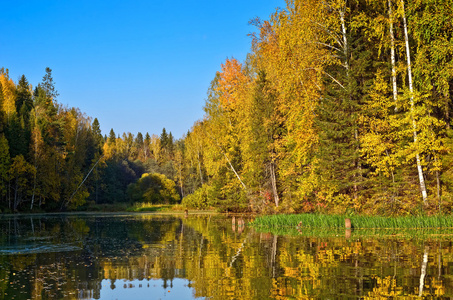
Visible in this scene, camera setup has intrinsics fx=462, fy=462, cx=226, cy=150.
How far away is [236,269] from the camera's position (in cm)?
1305

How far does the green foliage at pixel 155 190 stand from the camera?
72875mm

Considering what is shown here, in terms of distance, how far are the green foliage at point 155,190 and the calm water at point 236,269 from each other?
171 feet

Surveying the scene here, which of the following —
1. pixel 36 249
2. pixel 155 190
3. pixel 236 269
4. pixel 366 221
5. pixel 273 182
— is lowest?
pixel 236 269

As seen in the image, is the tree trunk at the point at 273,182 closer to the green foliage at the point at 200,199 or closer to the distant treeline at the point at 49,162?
the green foliage at the point at 200,199

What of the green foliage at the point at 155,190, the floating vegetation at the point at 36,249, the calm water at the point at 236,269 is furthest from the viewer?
the green foliage at the point at 155,190

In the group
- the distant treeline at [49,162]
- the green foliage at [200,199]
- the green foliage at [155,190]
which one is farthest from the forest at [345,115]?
the green foliage at [155,190]

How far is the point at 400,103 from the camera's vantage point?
82.8 ft

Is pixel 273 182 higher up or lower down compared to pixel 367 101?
lower down

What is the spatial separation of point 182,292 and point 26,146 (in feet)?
178

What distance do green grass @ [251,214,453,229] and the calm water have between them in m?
3.26

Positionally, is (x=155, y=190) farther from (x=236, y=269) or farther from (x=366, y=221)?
(x=236, y=269)

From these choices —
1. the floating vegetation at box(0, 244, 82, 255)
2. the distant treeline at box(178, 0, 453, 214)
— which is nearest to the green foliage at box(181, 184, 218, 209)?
the distant treeline at box(178, 0, 453, 214)

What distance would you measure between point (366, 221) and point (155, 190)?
52.9 m

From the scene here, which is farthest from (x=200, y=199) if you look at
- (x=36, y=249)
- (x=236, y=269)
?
(x=236, y=269)
